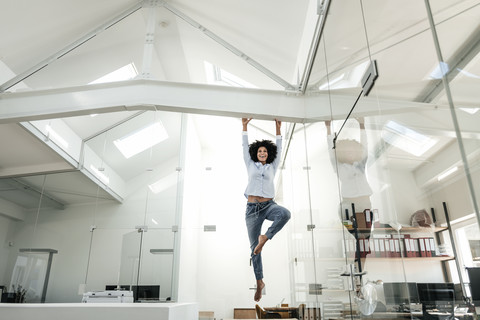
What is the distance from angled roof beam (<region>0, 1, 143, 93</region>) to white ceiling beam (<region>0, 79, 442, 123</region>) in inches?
7.6

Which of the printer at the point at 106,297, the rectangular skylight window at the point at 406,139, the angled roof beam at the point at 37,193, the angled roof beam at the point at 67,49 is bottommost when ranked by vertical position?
the printer at the point at 106,297

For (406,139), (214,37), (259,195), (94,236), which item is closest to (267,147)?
(259,195)

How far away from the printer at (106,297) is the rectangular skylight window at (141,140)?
6.97 feet

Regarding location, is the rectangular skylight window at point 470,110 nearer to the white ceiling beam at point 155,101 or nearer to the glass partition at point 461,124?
the glass partition at point 461,124

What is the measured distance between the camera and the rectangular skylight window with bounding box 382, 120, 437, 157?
130cm

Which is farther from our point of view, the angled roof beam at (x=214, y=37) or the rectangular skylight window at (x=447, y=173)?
the angled roof beam at (x=214, y=37)

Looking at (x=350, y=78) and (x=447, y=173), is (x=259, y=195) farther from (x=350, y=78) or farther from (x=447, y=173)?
(x=447, y=173)

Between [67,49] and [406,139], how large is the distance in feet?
15.2

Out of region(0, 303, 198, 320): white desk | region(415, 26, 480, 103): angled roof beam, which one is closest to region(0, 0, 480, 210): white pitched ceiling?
region(415, 26, 480, 103): angled roof beam

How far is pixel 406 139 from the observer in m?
1.45

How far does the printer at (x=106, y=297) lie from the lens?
472 centimetres

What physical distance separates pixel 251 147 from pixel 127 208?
2.39 m

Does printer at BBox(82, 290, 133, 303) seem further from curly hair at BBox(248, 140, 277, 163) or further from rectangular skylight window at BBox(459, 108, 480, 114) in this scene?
rectangular skylight window at BBox(459, 108, 480, 114)

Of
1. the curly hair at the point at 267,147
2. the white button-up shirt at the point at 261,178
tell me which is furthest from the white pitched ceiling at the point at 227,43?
the white button-up shirt at the point at 261,178
